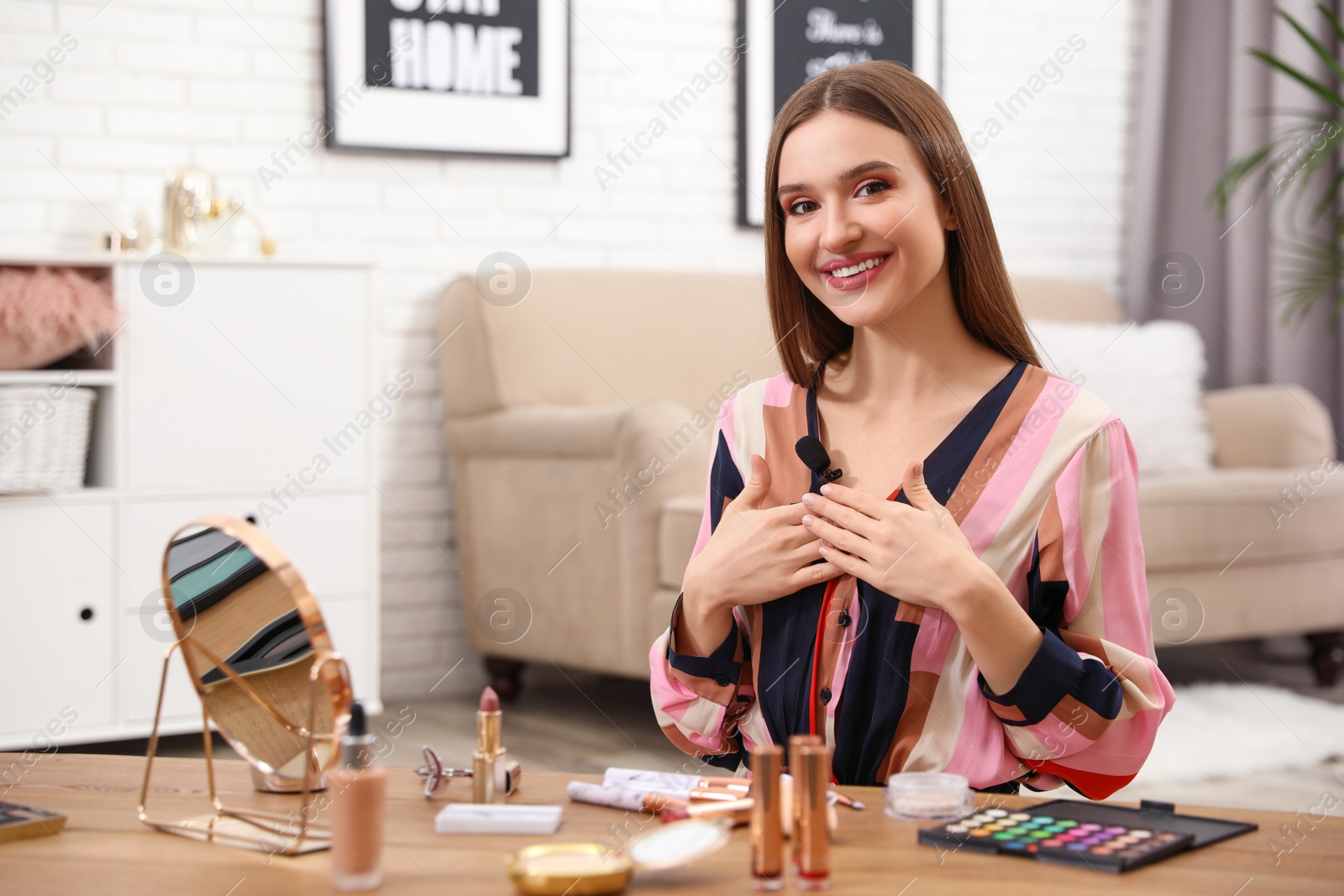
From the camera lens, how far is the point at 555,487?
9.83 ft

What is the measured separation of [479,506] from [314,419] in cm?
52

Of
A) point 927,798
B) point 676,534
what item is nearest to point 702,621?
point 927,798

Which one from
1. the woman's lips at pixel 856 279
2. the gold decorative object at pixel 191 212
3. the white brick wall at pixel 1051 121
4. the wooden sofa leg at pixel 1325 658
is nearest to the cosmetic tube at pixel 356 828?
the woman's lips at pixel 856 279

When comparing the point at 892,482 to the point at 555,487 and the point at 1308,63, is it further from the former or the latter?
the point at 1308,63

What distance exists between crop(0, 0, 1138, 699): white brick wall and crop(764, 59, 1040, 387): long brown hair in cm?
222

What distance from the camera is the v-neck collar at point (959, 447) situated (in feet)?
3.74

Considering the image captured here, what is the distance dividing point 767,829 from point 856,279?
551 millimetres

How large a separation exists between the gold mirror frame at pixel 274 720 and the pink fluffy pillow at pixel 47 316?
6.29 feet

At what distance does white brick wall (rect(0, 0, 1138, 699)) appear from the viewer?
303cm

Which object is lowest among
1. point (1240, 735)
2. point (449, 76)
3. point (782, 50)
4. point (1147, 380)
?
point (1240, 735)

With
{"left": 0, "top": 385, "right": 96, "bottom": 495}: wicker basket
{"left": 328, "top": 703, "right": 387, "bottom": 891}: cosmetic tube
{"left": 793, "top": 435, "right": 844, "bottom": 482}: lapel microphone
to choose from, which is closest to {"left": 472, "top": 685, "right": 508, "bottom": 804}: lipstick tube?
{"left": 328, "top": 703, "right": 387, "bottom": 891}: cosmetic tube

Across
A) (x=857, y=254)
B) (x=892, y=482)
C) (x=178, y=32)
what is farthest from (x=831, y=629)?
(x=178, y=32)

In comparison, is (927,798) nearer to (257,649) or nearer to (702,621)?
(702,621)

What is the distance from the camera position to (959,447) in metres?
1.15
